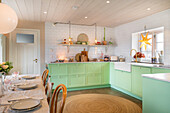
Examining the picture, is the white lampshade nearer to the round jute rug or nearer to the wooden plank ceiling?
the wooden plank ceiling

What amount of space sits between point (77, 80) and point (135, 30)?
8.83ft

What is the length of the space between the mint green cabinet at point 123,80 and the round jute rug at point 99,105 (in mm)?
548

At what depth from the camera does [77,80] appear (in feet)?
15.4

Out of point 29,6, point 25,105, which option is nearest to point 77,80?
point 29,6

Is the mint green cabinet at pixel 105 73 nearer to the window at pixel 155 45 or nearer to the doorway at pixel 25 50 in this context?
the window at pixel 155 45

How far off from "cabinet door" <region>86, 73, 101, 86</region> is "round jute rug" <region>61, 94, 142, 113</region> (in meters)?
0.92

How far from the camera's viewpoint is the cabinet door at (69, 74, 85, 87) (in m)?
4.61

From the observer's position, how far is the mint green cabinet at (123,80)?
13.5 feet

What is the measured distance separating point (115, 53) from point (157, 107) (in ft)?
13.2

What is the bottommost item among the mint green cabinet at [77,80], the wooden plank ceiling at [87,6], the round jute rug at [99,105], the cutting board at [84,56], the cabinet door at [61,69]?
the round jute rug at [99,105]

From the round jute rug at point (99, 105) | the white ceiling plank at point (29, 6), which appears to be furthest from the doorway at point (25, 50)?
the round jute rug at point (99, 105)

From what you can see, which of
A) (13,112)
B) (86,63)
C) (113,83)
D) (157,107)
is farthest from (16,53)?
(157,107)

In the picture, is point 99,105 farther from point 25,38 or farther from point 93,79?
Answer: point 25,38

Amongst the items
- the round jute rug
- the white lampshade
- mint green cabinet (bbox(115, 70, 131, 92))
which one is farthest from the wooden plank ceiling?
the round jute rug
